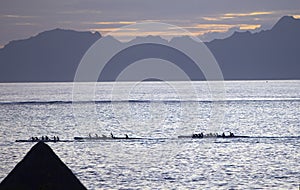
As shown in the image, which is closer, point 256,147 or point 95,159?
point 95,159

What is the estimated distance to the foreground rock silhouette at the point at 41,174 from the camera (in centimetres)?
2786

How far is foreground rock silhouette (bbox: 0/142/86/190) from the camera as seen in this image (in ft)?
91.4

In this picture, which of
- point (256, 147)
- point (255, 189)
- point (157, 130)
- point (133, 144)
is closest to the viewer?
point (255, 189)

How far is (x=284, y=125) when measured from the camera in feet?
503

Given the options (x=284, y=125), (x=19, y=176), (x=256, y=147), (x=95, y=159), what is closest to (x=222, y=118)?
(x=284, y=125)

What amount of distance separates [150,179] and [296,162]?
21.2 metres

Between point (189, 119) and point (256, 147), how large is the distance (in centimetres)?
9079

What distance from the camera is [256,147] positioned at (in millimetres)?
101312

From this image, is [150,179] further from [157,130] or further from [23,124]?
[23,124]

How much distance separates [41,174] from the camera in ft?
91.8

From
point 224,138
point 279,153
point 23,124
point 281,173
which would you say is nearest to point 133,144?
point 224,138

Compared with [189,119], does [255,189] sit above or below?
below

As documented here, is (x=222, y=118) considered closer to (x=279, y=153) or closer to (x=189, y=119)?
(x=189, y=119)

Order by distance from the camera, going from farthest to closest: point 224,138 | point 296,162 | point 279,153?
point 224,138, point 279,153, point 296,162
